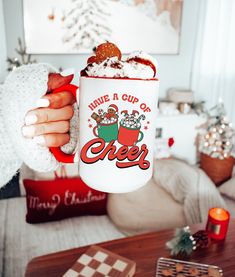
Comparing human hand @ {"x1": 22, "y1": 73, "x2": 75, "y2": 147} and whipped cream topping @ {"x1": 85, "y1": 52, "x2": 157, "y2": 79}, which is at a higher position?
whipped cream topping @ {"x1": 85, "y1": 52, "x2": 157, "y2": 79}

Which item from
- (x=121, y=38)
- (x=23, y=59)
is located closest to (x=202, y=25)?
(x=121, y=38)

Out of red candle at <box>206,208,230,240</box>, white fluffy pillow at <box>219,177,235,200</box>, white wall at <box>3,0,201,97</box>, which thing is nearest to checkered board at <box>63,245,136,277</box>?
red candle at <box>206,208,230,240</box>

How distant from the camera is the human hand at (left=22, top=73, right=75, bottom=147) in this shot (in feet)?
1.82

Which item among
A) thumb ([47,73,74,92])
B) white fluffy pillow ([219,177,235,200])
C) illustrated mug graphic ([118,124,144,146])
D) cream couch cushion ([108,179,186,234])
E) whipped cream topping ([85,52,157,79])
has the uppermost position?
whipped cream topping ([85,52,157,79])

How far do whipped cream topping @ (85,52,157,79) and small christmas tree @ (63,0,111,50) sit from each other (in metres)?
2.34

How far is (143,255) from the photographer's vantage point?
4.01 feet

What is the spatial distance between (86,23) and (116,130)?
2407 mm

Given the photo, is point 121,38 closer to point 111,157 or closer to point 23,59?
point 23,59

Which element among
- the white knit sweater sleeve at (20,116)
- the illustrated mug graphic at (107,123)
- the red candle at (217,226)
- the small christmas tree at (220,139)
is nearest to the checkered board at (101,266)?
the red candle at (217,226)

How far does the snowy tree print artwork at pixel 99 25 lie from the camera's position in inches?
102

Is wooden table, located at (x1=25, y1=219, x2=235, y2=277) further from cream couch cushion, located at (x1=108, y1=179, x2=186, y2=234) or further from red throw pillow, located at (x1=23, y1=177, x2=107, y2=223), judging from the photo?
red throw pillow, located at (x1=23, y1=177, x2=107, y2=223)

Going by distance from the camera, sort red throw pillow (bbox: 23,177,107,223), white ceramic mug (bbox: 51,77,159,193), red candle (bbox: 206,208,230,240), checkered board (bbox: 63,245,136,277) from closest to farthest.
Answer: white ceramic mug (bbox: 51,77,159,193) < checkered board (bbox: 63,245,136,277) < red candle (bbox: 206,208,230,240) < red throw pillow (bbox: 23,177,107,223)

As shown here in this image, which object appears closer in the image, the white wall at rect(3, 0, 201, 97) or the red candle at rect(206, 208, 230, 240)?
the red candle at rect(206, 208, 230, 240)

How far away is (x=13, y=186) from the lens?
245 cm
